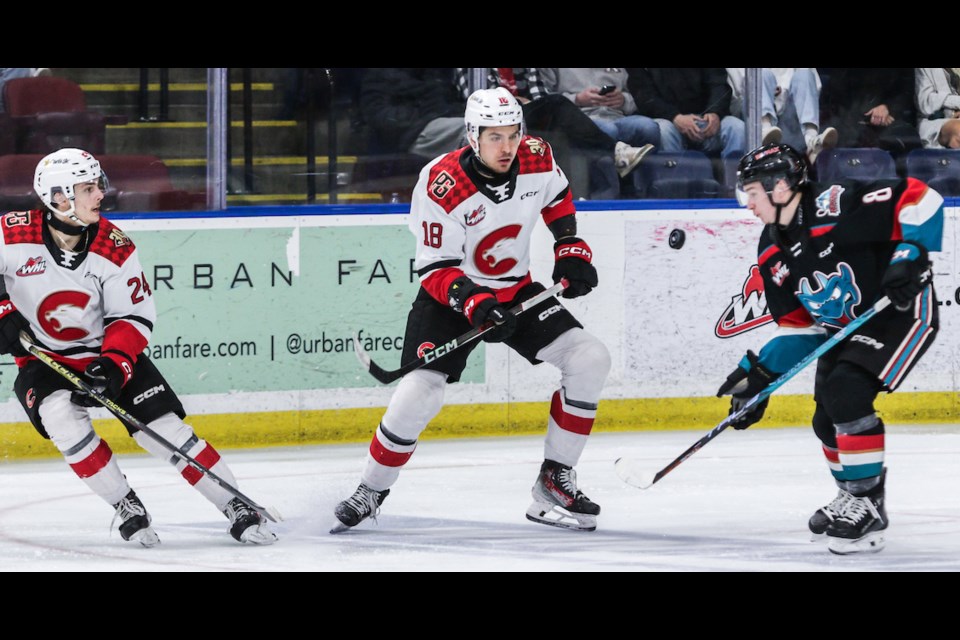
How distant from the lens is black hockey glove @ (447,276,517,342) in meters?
4.01

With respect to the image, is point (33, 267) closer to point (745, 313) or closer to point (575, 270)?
point (575, 270)

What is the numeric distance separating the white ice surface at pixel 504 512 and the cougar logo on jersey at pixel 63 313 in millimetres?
558

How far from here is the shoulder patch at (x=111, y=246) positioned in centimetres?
399

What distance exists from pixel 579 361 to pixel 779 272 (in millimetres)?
618

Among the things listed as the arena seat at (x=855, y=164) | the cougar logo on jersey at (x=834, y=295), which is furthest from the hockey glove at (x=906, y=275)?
the arena seat at (x=855, y=164)

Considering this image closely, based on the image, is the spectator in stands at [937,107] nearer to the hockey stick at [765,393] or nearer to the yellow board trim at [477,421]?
the yellow board trim at [477,421]

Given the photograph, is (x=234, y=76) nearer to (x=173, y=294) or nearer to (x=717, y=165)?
(x=173, y=294)

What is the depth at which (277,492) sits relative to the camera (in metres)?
4.91

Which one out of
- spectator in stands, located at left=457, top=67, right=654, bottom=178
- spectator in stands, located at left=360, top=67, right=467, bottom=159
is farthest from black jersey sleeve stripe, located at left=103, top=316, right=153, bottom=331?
spectator in stands, located at left=457, top=67, right=654, bottom=178

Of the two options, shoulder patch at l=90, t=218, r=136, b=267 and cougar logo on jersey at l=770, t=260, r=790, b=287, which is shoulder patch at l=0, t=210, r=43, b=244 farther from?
cougar logo on jersey at l=770, t=260, r=790, b=287

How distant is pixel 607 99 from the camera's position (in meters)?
6.16

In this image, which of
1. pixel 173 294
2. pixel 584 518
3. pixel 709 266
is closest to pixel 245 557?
pixel 584 518

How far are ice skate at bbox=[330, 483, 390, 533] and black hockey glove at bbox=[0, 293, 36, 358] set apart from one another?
952 mm

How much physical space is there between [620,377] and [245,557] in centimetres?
241
